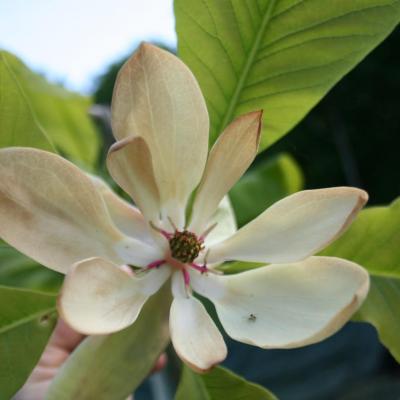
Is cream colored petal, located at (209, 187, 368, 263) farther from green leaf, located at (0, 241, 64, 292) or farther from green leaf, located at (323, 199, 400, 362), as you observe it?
green leaf, located at (0, 241, 64, 292)

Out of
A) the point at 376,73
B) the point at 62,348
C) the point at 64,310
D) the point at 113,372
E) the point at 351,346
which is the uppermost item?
the point at 64,310

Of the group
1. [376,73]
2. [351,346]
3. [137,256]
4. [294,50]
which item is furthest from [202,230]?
[376,73]

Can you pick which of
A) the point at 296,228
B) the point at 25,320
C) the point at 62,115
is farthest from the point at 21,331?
the point at 62,115

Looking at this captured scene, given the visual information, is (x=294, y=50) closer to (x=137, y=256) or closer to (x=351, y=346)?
(x=137, y=256)


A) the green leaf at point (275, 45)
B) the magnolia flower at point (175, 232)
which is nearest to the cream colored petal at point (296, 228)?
the magnolia flower at point (175, 232)

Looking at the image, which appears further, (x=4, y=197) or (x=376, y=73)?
(x=376, y=73)

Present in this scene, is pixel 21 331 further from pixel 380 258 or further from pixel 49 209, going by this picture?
pixel 380 258

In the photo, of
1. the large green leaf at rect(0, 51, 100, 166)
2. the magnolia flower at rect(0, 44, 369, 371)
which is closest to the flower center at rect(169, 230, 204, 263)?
the magnolia flower at rect(0, 44, 369, 371)

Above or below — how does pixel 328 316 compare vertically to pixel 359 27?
below
